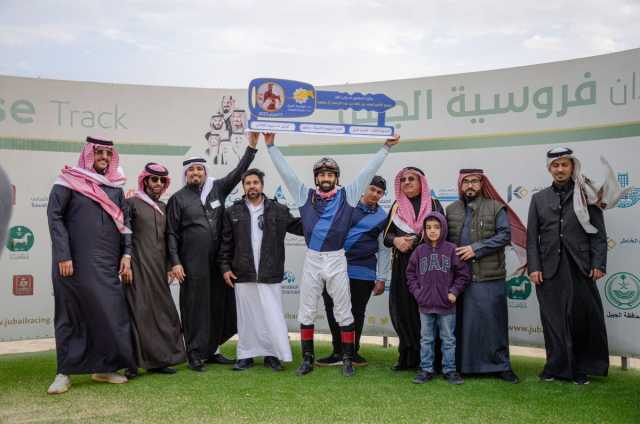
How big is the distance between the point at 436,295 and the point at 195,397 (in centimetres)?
179

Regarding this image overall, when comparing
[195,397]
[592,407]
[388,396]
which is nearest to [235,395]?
[195,397]

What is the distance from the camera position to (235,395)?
4352 millimetres

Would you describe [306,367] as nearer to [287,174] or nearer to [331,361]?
[331,361]

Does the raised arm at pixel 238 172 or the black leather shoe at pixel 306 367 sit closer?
the black leather shoe at pixel 306 367

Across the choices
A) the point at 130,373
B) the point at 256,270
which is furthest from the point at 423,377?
the point at 130,373

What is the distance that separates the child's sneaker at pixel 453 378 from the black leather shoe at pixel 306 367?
1018 mm

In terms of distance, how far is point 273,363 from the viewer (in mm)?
5234

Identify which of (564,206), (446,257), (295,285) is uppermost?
(564,206)

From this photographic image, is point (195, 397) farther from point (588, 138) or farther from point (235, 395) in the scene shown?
→ point (588, 138)

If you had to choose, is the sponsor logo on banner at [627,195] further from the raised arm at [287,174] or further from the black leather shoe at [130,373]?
the black leather shoe at [130,373]

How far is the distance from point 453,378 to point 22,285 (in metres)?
4.01

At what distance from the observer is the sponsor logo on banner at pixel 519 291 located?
5.71 meters

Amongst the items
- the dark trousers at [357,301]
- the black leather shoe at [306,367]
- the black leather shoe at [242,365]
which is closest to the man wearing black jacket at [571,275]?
the dark trousers at [357,301]

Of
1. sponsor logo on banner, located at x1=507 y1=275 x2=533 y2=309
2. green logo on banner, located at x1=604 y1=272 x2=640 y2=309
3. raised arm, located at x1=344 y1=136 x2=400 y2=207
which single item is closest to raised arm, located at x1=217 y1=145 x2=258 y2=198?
raised arm, located at x1=344 y1=136 x2=400 y2=207
